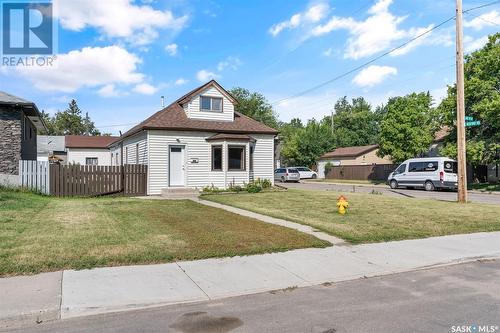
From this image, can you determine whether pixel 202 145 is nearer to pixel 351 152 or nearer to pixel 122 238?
pixel 122 238

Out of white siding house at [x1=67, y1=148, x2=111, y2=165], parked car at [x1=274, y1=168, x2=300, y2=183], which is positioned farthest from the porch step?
white siding house at [x1=67, y1=148, x2=111, y2=165]

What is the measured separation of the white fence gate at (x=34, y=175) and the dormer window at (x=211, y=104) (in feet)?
29.3

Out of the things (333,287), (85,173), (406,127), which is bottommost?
(333,287)

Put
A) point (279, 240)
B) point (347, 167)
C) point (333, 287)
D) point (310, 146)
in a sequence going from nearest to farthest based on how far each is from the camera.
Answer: point (333, 287)
point (279, 240)
point (347, 167)
point (310, 146)

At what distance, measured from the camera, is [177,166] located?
77.2 ft

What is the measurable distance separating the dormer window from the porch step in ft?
16.5

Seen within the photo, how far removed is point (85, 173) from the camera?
20.6m

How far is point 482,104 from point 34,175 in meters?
26.8

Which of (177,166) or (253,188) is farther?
(177,166)

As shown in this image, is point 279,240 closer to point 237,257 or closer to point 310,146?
point 237,257

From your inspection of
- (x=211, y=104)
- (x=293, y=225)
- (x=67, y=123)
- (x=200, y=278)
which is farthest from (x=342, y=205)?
(x=67, y=123)

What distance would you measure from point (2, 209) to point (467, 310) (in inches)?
484

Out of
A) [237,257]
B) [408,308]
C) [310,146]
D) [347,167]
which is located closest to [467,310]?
[408,308]

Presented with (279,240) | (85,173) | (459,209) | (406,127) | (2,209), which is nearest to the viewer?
(279,240)
